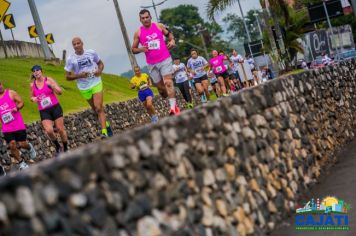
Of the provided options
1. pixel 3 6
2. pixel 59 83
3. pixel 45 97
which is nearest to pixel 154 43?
pixel 45 97

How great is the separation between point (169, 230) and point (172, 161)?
1.96 ft

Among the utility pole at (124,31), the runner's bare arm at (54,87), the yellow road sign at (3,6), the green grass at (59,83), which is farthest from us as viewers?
the utility pole at (124,31)

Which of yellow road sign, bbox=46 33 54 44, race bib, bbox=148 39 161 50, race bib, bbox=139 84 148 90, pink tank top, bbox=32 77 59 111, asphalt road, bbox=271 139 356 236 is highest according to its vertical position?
yellow road sign, bbox=46 33 54 44

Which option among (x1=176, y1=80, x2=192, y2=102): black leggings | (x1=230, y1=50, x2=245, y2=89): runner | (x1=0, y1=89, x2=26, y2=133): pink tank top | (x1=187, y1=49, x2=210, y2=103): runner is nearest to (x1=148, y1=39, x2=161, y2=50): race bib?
(x1=0, y1=89, x2=26, y2=133): pink tank top

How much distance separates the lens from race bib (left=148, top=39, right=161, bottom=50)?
1270 cm

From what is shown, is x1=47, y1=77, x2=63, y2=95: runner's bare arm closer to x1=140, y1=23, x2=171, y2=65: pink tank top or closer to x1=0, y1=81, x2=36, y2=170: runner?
x1=0, y1=81, x2=36, y2=170: runner

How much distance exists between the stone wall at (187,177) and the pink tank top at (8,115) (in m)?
5.72

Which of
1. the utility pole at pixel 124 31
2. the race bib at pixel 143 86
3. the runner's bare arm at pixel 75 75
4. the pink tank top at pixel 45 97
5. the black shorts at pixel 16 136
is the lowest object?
the black shorts at pixel 16 136

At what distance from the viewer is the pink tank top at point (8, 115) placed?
13.9 m

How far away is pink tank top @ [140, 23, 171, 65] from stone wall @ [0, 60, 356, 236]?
3254 millimetres

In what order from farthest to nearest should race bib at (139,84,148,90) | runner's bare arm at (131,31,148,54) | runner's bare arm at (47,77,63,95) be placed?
race bib at (139,84,148,90) → runner's bare arm at (47,77,63,95) → runner's bare arm at (131,31,148,54)

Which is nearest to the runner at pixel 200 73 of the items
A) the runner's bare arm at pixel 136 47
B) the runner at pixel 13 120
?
the runner at pixel 13 120

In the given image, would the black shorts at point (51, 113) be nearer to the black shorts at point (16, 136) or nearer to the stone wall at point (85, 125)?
the black shorts at point (16, 136)

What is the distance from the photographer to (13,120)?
14.1 metres
